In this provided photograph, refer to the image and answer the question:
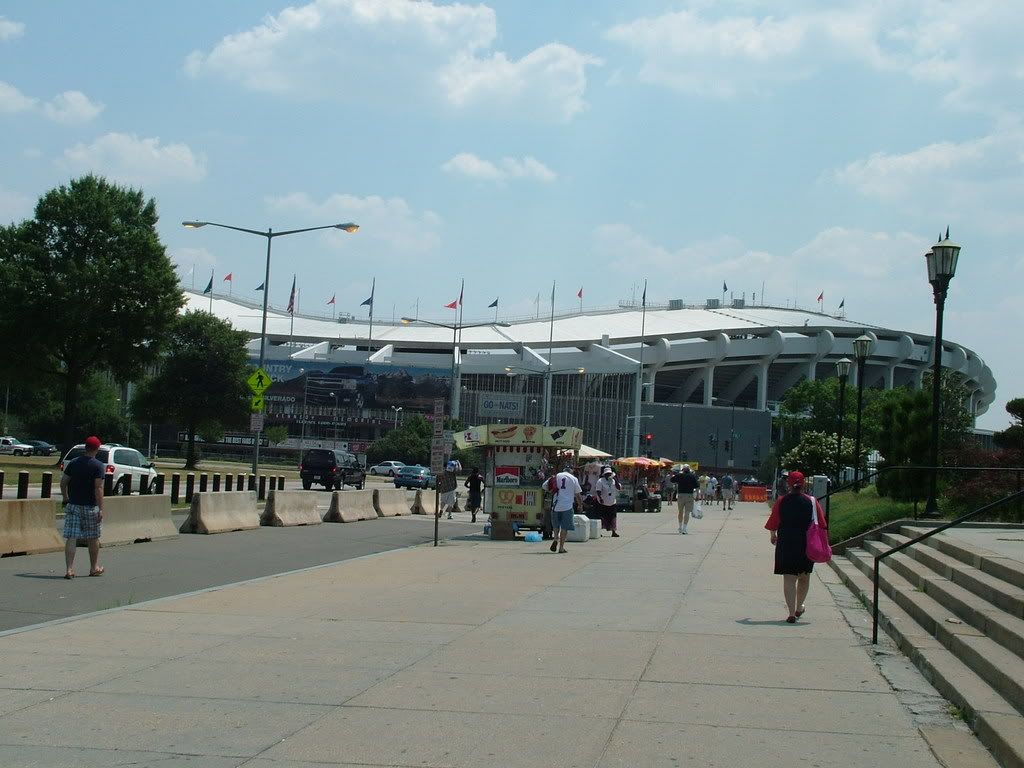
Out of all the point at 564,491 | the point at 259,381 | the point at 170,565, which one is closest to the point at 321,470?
the point at 259,381

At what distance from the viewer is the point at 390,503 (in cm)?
3225

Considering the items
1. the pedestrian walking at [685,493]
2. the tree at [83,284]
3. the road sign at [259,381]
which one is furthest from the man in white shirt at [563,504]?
the tree at [83,284]

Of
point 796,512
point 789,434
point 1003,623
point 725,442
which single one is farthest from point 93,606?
point 725,442

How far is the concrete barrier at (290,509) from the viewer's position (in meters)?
25.0

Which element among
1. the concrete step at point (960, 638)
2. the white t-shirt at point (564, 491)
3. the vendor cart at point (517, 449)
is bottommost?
the concrete step at point (960, 638)

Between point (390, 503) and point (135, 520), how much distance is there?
13406mm

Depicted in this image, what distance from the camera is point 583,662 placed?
9.51m

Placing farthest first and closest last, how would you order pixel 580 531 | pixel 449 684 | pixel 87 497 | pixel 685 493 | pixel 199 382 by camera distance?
pixel 199 382 < pixel 685 493 < pixel 580 531 < pixel 87 497 < pixel 449 684

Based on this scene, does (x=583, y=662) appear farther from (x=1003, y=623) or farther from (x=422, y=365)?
(x=422, y=365)

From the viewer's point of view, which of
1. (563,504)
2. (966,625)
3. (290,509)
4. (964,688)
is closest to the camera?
(964,688)

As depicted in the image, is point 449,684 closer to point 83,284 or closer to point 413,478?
point 83,284

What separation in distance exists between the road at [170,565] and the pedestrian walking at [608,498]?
12.4 feet

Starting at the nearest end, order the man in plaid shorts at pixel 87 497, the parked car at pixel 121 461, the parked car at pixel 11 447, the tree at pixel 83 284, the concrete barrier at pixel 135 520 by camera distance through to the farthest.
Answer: the man in plaid shorts at pixel 87 497, the concrete barrier at pixel 135 520, the parked car at pixel 121 461, the tree at pixel 83 284, the parked car at pixel 11 447

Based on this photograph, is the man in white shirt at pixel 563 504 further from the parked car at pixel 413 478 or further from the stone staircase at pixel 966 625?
the parked car at pixel 413 478
